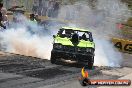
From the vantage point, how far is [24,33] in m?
20.1

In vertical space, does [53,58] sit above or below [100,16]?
above

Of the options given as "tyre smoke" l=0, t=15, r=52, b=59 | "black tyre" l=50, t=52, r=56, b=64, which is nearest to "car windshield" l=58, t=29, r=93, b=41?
"black tyre" l=50, t=52, r=56, b=64

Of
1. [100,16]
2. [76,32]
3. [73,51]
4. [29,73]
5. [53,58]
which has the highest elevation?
[76,32]

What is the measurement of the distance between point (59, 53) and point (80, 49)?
36.1 inches

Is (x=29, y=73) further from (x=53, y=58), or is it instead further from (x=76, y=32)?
(x=76, y=32)

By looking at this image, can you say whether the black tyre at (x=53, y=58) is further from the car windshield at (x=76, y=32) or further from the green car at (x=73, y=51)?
the car windshield at (x=76, y=32)

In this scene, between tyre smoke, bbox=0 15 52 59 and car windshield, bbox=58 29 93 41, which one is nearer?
car windshield, bbox=58 29 93 41

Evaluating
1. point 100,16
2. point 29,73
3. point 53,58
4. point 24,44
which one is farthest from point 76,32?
point 100,16

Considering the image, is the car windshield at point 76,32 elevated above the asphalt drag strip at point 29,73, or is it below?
above

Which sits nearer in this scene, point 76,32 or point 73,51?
point 73,51

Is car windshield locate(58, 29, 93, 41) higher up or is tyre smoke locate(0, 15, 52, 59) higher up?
car windshield locate(58, 29, 93, 41)

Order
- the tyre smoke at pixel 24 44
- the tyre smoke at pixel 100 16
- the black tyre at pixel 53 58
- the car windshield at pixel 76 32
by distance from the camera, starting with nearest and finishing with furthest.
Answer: the black tyre at pixel 53 58 < the car windshield at pixel 76 32 < the tyre smoke at pixel 24 44 < the tyre smoke at pixel 100 16

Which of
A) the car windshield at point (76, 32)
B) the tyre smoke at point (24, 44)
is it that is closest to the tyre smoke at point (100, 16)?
the tyre smoke at point (24, 44)

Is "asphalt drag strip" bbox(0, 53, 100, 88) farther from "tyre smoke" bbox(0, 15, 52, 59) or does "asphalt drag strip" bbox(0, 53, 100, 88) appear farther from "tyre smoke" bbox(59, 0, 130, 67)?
"tyre smoke" bbox(59, 0, 130, 67)
